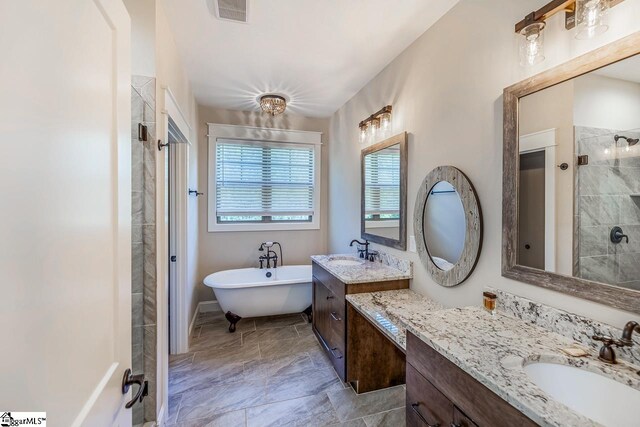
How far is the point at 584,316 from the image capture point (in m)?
1.14

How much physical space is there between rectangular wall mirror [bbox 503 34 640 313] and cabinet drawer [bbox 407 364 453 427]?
0.69 metres

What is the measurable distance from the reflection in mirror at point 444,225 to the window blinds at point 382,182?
1.36 ft

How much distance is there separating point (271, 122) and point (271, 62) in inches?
57.0

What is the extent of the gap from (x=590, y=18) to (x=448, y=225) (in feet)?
3.79

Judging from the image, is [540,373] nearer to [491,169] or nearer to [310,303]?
[491,169]

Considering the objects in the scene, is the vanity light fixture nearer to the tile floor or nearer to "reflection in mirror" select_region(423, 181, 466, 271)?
"reflection in mirror" select_region(423, 181, 466, 271)

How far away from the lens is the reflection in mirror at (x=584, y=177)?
1.02 m

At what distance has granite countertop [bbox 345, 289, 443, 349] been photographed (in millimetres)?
1657

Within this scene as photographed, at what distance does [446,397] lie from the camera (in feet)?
3.52

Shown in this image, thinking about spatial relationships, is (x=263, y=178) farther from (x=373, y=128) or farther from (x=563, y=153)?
(x=563, y=153)

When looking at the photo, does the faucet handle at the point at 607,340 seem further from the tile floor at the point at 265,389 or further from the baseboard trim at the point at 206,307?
the baseboard trim at the point at 206,307

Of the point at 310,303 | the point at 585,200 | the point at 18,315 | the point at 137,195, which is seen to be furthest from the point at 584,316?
the point at 310,303
